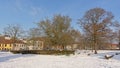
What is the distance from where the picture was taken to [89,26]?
159 feet

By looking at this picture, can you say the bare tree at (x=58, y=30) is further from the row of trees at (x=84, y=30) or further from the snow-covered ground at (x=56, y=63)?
the snow-covered ground at (x=56, y=63)

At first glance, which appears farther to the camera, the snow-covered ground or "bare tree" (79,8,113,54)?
"bare tree" (79,8,113,54)

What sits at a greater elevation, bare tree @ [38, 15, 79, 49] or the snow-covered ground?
bare tree @ [38, 15, 79, 49]

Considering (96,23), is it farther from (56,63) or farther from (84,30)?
(56,63)

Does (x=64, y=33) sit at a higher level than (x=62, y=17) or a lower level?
lower

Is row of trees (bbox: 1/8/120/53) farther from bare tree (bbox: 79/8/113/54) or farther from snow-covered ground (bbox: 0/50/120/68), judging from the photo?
snow-covered ground (bbox: 0/50/120/68)

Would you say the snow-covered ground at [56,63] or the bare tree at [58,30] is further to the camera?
the bare tree at [58,30]

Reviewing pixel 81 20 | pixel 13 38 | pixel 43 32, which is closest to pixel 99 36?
pixel 81 20

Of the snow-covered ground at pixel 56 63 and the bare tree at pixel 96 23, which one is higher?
the bare tree at pixel 96 23

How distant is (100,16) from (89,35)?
4962 mm

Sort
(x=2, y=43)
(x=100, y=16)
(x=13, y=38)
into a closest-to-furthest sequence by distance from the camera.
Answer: (x=100, y=16), (x=13, y=38), (x=2, y=43)

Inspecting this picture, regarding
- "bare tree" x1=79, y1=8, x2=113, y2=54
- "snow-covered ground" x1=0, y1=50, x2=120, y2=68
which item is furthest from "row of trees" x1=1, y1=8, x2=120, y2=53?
"snow-covered ground" x1=0, y1=50, x2=120, y2=68

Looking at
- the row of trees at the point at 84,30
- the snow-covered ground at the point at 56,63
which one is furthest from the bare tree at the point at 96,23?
the snow-covered ground at the point at 56,63

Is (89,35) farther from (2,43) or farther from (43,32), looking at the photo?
(2,43)
